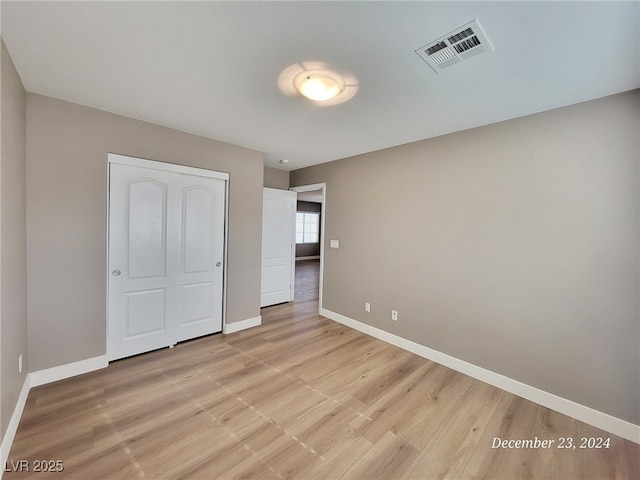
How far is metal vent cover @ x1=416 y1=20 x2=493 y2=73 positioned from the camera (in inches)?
54.3

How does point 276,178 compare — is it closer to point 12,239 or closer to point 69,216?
point 69,216

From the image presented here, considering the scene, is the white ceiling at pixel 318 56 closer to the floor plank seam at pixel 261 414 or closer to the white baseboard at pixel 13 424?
the white baseboard at pixel 13 424

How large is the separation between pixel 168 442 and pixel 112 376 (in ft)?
3.81

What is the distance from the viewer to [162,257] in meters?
2.88

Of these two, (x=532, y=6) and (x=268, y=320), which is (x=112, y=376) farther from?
(x=532, y=6)

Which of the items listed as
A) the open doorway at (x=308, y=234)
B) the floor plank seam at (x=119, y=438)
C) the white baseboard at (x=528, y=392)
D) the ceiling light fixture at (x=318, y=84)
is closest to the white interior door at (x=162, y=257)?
the floor plank seam at (x=119, y=438)

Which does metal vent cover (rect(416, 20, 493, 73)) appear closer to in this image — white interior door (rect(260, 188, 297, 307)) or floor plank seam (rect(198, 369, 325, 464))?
floor plank seam (rect(198, 369, 325, 464))

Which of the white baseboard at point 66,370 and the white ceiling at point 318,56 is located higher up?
the white ceiling at point 318,56

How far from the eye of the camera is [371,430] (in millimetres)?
1876

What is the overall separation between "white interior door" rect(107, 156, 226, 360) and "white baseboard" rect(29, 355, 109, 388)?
0.11 m

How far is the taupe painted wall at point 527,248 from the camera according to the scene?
6.29 ft

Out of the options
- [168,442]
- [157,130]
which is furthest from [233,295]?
[157,130]

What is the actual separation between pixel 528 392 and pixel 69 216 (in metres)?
4.34

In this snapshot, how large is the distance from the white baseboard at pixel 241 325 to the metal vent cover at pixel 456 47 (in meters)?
3.45
